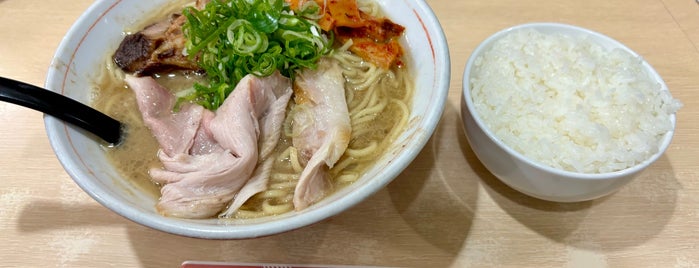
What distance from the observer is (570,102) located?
1.53 m

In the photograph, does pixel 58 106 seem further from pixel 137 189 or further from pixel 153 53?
pixel 153 53

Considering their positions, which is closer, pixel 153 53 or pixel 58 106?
pixel 58 106

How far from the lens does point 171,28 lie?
174 cm

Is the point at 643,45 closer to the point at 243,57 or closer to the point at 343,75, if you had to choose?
the point at 343,75

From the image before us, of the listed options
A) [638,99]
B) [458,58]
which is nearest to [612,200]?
[638,99]

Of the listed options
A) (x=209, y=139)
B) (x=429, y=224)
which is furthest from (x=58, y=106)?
(x=429, y=224)

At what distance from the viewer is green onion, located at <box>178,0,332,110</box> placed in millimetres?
1500

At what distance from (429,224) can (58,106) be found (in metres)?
1.25

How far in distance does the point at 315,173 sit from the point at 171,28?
0.94m

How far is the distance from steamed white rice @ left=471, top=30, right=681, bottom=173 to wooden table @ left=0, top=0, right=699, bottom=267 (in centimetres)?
26

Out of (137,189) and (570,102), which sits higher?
(570,102)

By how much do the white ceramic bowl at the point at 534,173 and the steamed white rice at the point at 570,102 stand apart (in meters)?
0.05

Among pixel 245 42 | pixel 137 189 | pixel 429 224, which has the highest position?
pixel 245 42

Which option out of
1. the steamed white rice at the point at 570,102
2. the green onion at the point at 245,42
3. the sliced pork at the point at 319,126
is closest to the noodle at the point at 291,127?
the sliced pork at the point at 319,126
